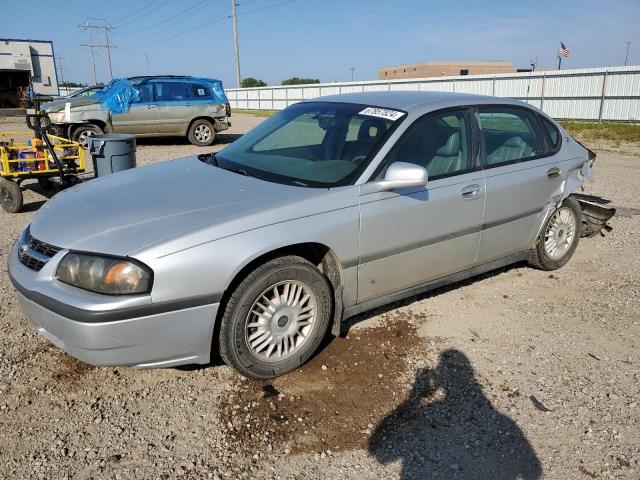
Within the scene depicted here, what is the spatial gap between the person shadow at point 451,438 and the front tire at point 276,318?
0.70 m

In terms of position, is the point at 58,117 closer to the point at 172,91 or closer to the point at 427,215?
the point at 172,91

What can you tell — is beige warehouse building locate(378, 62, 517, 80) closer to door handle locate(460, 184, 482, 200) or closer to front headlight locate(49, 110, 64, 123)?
front headlight locate(49, 110, 64, 123)

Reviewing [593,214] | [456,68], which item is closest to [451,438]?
[593,214]

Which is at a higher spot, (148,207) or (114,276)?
(148,207)

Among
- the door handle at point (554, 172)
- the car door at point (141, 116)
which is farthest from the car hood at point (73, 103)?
the door handle at point (554, 172)

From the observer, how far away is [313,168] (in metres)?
3.53

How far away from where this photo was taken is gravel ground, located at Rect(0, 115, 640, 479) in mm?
2490

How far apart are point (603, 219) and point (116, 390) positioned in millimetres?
5343

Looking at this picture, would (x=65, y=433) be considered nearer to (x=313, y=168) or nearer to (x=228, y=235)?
(x=228, y=235)

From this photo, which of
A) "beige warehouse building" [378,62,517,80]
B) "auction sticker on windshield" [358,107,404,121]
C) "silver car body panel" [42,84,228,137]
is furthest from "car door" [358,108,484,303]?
"beige warehouse building" [378,62,517,80]

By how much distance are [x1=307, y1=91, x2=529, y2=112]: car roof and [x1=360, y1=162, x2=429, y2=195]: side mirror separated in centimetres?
68

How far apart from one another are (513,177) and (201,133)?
1187cm

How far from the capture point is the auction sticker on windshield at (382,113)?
3.60 m

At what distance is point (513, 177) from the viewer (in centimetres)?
411
